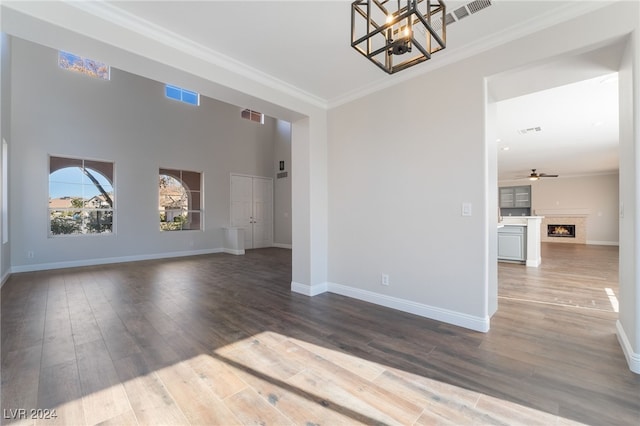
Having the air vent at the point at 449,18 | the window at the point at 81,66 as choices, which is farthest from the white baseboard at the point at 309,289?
the window at the point at 81,66

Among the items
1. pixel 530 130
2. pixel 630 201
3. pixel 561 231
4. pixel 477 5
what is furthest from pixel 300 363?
pixel 561 231

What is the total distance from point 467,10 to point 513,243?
5279mm

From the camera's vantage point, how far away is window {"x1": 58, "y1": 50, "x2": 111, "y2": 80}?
5.72 metres

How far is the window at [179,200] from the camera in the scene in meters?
7.13

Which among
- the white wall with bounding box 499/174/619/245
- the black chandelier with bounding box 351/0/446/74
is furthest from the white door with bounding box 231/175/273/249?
the white wall with bounding box 499/174/619/245

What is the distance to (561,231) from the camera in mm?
10742

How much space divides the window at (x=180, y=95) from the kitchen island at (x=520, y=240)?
8.05 metres

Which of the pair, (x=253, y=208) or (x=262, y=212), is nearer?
(x=253, y=208)

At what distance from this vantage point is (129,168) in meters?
6.47

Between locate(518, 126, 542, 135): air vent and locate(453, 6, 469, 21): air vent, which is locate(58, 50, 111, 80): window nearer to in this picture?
locate(453, 6, 469, 21): air vent

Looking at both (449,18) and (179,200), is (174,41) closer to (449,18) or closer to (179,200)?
(449,18)

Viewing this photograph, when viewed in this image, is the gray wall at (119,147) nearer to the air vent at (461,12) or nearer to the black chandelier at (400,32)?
the black chandelier at (400,32)

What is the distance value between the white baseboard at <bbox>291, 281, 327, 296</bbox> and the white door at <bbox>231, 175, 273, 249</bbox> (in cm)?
525

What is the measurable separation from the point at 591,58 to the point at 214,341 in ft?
13.1
